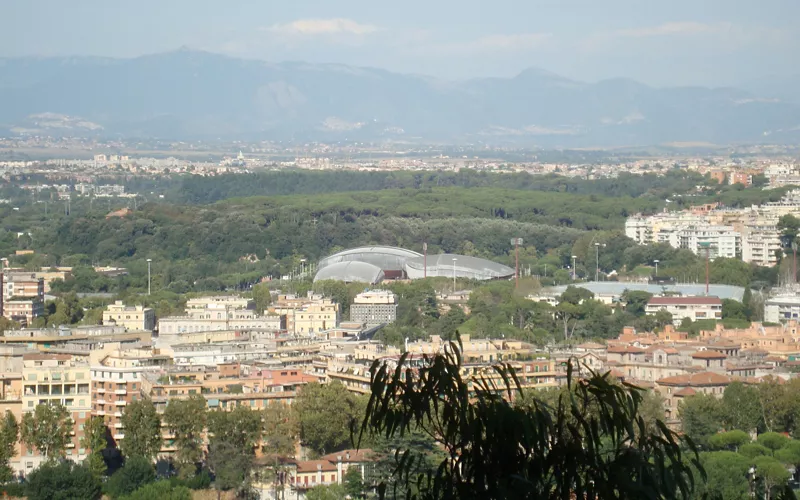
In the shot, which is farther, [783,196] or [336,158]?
[336,158]

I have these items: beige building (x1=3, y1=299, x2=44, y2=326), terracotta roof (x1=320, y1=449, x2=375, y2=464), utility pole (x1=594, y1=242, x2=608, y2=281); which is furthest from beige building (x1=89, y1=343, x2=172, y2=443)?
utility pole (x1=594, y1=242, x2=608, y2=281)

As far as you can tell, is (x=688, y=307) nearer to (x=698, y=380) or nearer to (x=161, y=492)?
(x=698, y=380)

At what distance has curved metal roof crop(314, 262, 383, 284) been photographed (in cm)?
5603

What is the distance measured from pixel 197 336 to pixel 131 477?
14.8m

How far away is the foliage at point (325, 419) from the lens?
24.6 meters

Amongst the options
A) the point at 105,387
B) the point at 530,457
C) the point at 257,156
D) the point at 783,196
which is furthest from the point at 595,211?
the point at 257,156

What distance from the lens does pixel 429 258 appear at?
61844 mm

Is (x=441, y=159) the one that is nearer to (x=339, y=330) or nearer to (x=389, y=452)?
(x=339, y=330)

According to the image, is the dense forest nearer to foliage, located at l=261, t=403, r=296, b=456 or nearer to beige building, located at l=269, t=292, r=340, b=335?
beige building, located at l=269, t=292, r=340, b=335

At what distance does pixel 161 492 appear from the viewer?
21.8 m

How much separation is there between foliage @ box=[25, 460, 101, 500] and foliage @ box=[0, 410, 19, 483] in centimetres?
68

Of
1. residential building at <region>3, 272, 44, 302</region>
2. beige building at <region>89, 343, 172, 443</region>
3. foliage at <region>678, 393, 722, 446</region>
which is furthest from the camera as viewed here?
residential building at <region>3, 272, 44, 302</region>

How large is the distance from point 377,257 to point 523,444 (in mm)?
54035

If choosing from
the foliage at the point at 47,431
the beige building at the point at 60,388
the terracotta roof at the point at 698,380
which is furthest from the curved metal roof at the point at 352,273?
the foliage at the point at 47,431
